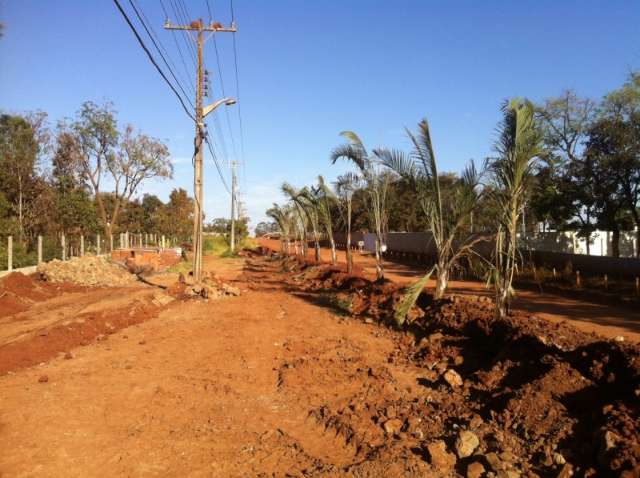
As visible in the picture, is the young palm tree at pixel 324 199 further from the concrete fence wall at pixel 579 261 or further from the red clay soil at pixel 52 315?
the red clay soil at pixel 52 315

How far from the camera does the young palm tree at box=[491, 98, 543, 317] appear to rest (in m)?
8.52

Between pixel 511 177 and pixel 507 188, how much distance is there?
0.19 m

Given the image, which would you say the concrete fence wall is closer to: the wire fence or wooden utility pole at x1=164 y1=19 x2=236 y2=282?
wooden utility pole at x1=164 y1=19 x2=236 y2=282

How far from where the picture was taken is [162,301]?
50.3 feet

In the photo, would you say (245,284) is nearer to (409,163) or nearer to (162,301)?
(162,301)

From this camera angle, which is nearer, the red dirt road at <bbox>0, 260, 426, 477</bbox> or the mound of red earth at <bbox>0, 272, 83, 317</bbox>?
the red dirt road at <bbox>0, 260, 426, 477</bbox>

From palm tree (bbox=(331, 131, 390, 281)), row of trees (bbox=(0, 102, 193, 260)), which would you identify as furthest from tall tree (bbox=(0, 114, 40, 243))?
palm tree (bbox=(331, 131, 390, 281))

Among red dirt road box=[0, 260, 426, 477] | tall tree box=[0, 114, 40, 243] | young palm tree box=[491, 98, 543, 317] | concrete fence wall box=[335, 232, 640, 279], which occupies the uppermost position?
tall tree box=[0, 114, 40, 243]

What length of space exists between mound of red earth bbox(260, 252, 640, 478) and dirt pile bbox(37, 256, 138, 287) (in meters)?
15.3

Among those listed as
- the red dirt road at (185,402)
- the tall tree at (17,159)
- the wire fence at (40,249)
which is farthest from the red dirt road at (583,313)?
the tall tree at (17,159)

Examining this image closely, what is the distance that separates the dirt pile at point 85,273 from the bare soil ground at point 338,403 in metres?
10.5

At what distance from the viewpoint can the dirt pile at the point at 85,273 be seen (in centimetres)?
2033

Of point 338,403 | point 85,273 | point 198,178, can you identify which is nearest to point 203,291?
point 198,178

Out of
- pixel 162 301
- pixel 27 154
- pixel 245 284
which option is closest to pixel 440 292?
pixel 162 301
